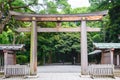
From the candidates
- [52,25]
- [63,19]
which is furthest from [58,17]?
[52,25]

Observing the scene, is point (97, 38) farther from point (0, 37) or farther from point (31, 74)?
point (31, 74)

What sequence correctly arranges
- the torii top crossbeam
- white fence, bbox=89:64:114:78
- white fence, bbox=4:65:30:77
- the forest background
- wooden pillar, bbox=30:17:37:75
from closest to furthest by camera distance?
white fence, bbox=4:65:30:77 → white fence, bbox=89:64:114:78 → wooden pillar, bbox=30:17:37:75 → the torii top crossbeam → the forest background

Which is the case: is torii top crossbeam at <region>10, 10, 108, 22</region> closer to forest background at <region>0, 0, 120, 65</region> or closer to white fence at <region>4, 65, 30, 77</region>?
forest background at <region>0, 0, 120, 65</region>

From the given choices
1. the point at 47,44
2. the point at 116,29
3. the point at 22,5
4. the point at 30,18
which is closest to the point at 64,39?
the point at 47,44

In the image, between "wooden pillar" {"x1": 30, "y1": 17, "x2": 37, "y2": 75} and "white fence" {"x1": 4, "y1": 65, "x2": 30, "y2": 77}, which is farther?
"wooden pillar" {"x1": 30, "y1": 17, "x2": 37, "y2": 75}

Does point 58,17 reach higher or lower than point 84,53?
higher

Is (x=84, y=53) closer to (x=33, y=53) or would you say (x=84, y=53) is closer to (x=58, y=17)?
(x=58, y=17)

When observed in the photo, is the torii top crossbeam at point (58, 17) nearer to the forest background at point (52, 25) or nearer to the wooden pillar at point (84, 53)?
the wooden pillar at point (84, 53)

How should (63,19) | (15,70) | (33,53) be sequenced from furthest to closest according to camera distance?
(63,19) < (33,53) < (15,70)

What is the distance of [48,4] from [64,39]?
29567 millimetres

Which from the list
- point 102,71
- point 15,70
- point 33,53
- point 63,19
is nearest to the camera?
point 15,70

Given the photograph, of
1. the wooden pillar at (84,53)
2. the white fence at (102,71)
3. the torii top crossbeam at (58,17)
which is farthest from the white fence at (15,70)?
the white fence at (102,71)

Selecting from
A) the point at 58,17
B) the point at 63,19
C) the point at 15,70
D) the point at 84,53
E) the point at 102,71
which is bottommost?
the point at 102,71

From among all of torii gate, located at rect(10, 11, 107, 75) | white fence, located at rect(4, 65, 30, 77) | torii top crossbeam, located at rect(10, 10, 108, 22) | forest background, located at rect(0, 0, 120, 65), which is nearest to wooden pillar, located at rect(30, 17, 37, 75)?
torii gate, located at rect(10, 11, 107, 75)
